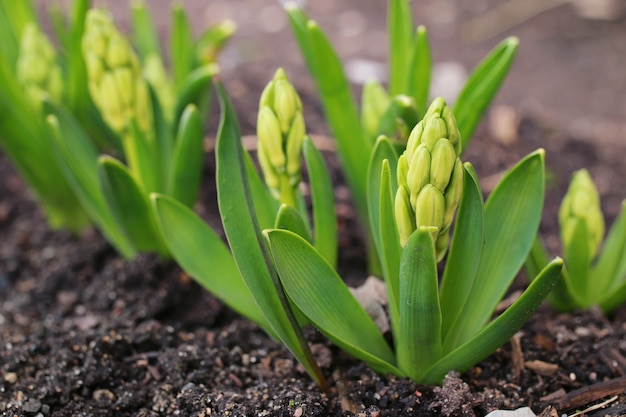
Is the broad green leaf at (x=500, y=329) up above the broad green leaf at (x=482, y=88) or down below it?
below

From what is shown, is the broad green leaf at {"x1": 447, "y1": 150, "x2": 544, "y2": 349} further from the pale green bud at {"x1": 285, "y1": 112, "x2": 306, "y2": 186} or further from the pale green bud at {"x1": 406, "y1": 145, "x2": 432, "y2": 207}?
the pale green bud at {"x1": 285, "y1": 112, "x2": 306, "y2": 186}

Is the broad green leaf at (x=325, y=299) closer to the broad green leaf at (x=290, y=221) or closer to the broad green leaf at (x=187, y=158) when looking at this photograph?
the broad green leaf at (x=290, y=221)

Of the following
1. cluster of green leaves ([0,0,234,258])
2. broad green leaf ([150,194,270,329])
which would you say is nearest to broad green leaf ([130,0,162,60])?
cluster of green leaves ([0,0,234,258])

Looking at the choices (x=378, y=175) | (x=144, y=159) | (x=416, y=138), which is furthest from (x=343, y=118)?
(x=416, y=138)

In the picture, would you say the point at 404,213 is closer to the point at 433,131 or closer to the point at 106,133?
the point at 433,131

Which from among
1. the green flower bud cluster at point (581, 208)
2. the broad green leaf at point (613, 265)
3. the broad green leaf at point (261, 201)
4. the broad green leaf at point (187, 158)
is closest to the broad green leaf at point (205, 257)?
the broad green leaf at point (261, 201)

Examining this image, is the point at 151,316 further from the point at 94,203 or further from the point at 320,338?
the point at 320,338
